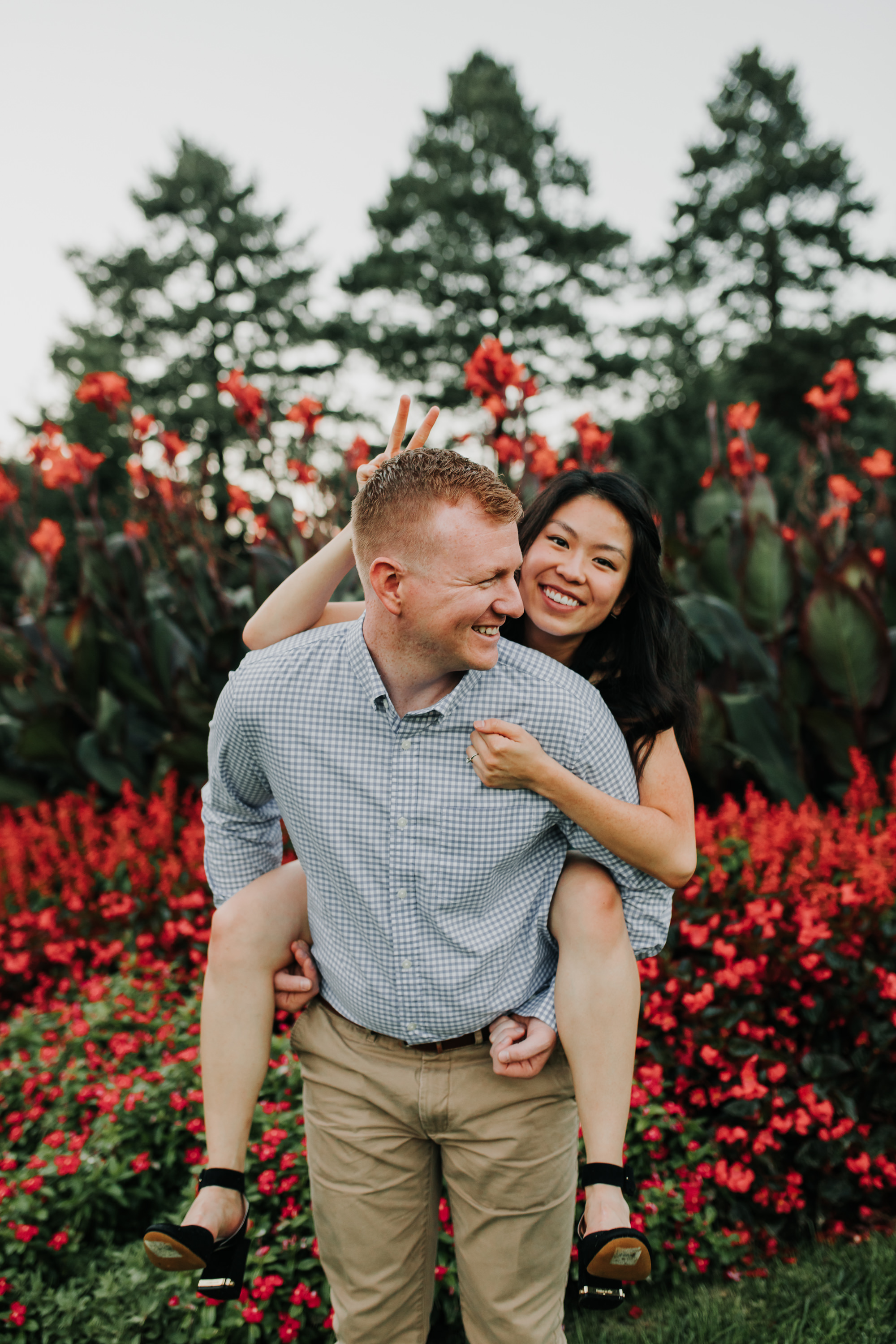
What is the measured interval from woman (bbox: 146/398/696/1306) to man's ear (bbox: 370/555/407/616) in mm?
219

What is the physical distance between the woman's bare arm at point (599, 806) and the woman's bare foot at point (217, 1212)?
32.5 inches

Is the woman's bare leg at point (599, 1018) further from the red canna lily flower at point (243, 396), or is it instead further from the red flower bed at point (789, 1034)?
the red canna lily flower at point (243, 396)

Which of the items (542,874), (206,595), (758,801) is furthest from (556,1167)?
(206,595)

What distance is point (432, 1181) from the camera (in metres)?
1.57

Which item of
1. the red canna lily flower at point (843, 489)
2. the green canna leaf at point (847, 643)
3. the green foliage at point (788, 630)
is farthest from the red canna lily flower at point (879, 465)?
the green canna leaf at point (847, 643)

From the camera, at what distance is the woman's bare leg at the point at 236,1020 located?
1526 mm

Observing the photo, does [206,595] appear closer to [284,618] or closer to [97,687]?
[97,687]

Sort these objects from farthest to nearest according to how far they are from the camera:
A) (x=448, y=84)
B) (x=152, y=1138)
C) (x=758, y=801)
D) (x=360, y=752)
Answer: (x=448, y=84) < (x=758, y=801) < (x=152, y=1138) < (x=360, y=752)

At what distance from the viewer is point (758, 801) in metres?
3.22

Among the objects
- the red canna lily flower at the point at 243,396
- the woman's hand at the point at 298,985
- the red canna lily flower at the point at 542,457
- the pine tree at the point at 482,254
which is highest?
the pine tree at the point at 482,254

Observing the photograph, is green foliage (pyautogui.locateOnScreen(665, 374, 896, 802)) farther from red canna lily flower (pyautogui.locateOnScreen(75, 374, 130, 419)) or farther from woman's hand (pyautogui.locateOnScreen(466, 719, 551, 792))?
red canna lily flower (pyautogui.locateOnScreen(75, 374, 130, 419))

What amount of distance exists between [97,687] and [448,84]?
748 inches

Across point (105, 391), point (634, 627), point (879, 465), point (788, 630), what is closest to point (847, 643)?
point (788, 630)

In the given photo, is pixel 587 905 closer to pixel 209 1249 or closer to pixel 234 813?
pixel 234 813
